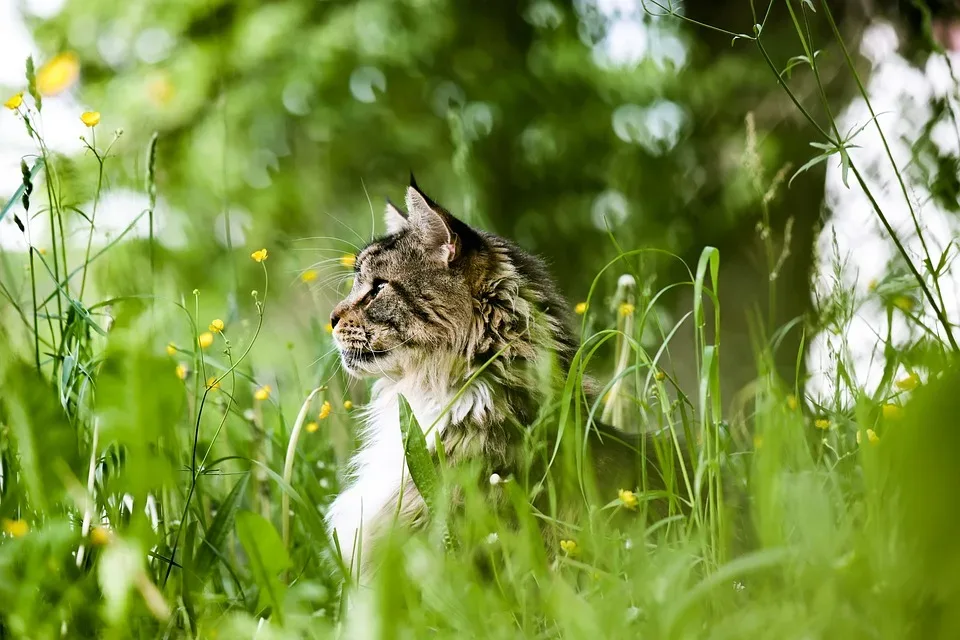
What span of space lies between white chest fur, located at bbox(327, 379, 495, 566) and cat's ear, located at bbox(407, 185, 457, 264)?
39cm

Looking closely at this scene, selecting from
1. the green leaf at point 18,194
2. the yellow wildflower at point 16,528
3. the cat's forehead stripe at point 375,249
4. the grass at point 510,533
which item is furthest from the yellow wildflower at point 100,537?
the cat's forehead stripe at point 375,249

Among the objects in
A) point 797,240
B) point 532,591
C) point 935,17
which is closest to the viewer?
point 532,591

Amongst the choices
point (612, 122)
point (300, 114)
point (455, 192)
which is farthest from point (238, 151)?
point (612, 122)

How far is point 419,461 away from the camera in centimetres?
151

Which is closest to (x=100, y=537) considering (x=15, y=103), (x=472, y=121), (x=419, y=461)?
(x=419, y=461)

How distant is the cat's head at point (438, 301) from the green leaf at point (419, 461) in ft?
2.55

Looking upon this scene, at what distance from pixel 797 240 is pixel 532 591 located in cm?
418

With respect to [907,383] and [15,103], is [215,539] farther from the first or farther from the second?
[907,383]

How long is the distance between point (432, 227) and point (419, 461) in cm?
112

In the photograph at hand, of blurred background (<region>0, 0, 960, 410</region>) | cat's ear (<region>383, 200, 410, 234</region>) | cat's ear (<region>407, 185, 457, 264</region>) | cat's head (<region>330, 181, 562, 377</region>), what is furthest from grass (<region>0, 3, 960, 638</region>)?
blurred background (<region>0, 0, 960, 410</region>)

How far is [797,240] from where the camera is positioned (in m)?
5.21

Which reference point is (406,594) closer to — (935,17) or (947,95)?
(947,95)

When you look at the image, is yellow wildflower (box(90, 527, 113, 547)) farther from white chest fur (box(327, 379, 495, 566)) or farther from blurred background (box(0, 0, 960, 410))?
blurred background (box(0, 0, 960, 410))

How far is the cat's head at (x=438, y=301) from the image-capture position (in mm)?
2363
